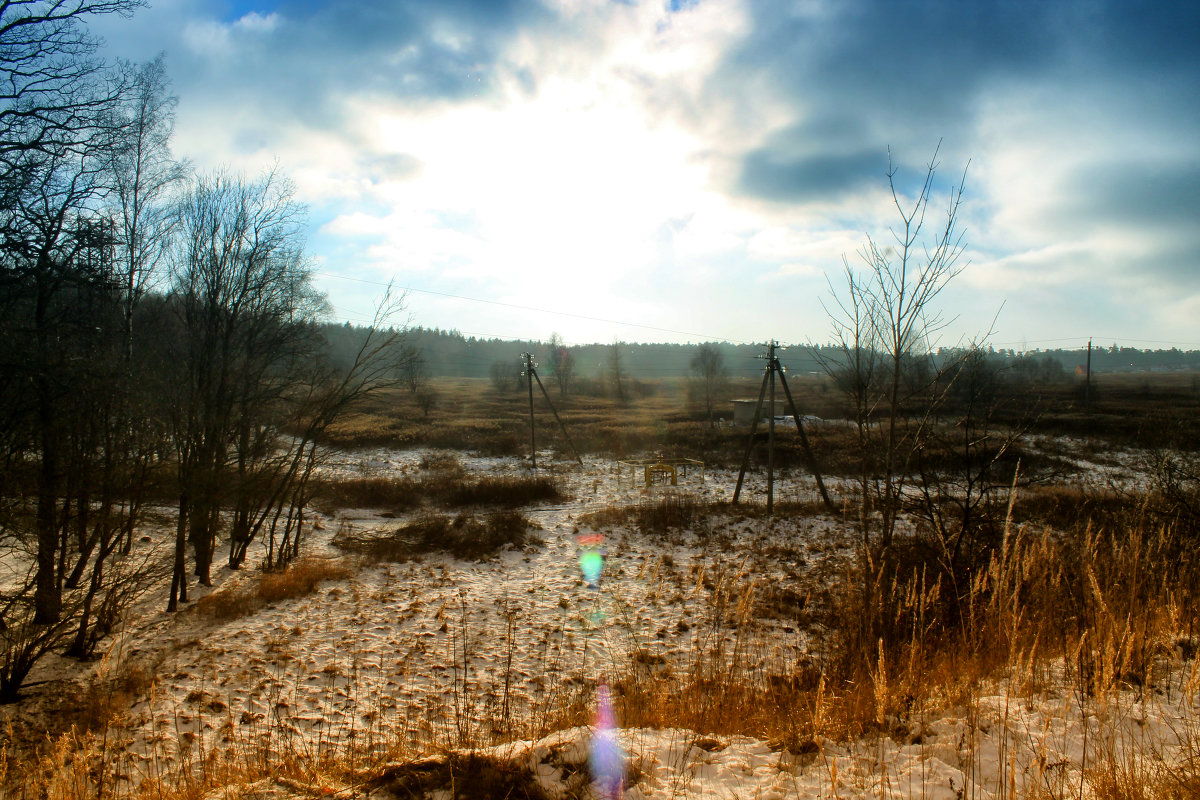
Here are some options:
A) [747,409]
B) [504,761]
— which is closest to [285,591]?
[504,761]

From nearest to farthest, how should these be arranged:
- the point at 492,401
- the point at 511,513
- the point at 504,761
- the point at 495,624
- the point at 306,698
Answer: the point at 504,761 < the point at 306,698 < the point at 495,624 < the point at 511,513 < the point at 492,401

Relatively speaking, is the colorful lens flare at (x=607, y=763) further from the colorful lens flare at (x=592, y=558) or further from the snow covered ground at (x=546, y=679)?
the colorful lens flare at (x=592, y=558)

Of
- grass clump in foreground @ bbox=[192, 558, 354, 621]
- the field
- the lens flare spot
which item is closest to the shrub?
the field

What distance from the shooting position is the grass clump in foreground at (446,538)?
12.6 m

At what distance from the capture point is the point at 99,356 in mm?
8047

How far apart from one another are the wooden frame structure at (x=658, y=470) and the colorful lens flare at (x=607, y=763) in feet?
50.7

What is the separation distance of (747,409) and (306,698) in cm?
3445

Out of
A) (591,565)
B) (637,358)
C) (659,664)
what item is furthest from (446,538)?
(637,358)

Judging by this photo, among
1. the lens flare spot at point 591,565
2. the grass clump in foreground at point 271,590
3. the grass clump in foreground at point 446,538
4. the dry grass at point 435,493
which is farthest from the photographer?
the dry grass at point 435,493

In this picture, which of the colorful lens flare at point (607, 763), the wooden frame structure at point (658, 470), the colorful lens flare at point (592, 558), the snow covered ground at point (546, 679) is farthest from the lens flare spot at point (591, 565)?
the wooden frame structure at point (658, 470)

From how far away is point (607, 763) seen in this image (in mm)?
3281

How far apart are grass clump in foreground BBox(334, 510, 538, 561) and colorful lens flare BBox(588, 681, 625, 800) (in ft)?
29.6

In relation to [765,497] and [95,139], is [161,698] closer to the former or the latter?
[95,139]

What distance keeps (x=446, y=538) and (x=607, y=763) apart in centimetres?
1072
